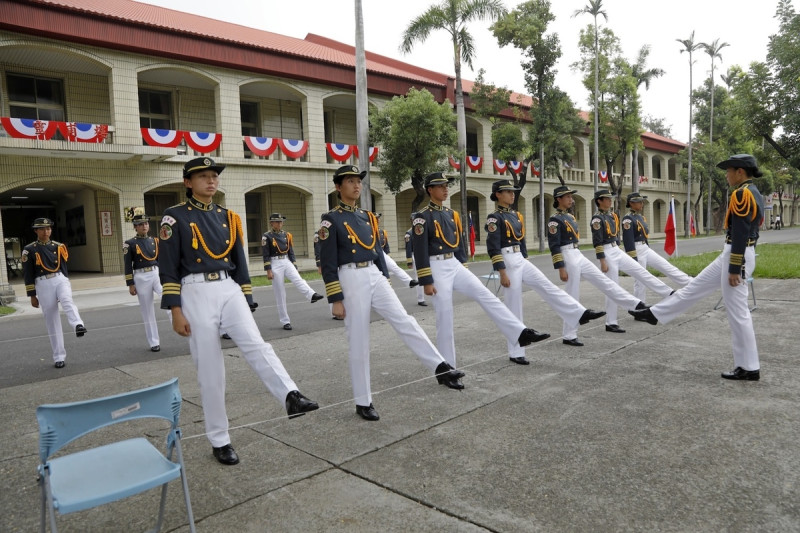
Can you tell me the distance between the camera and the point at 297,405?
3.96 m

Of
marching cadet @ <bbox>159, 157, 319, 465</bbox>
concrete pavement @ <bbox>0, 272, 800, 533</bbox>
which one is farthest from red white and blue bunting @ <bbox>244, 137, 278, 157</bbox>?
marching cadet @ <bbox>159, 157, 319, 465</bbox>

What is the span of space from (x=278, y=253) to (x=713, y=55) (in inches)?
2099

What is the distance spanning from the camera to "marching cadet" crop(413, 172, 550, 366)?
19.6 feet

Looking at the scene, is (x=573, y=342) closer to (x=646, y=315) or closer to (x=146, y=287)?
(x=646, y=315)

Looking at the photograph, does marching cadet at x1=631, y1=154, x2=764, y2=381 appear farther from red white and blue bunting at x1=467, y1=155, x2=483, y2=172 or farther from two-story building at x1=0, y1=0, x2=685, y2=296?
red white and blue bunting at x1=467, y1=155, x2=483, y2=172

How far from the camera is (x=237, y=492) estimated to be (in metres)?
3.55

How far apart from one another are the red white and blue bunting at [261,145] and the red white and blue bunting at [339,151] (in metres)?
2.72

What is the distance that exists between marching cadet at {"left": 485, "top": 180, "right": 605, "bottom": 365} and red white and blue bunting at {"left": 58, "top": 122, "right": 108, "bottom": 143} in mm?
16889

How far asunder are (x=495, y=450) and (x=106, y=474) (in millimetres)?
2463

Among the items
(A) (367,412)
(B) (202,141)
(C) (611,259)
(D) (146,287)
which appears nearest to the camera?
(A) (367,412)

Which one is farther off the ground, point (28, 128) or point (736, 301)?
point (28, 128)

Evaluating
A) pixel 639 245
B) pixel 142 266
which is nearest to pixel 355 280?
pixel 142 266

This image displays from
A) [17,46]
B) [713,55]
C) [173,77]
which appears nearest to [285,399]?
[17,46]

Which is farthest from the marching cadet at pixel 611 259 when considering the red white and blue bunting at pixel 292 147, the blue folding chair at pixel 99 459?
the red white and blue bunting at pixel 292 147
